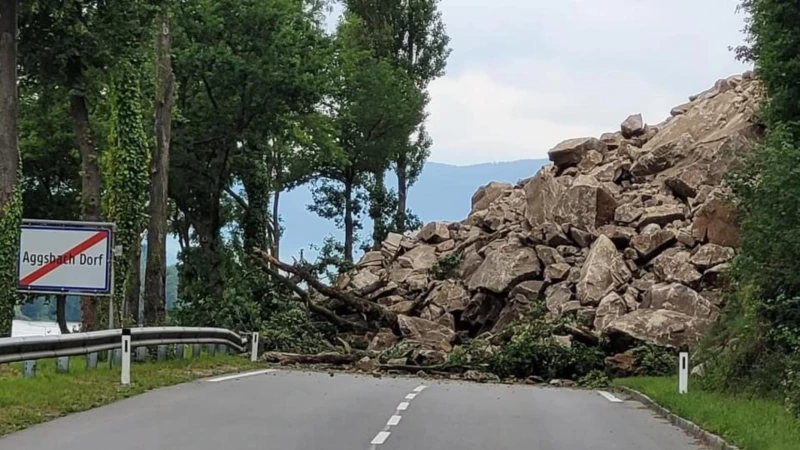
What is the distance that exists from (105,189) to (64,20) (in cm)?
522

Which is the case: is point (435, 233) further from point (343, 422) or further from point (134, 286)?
point (343, 422)

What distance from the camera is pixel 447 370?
3075 cm

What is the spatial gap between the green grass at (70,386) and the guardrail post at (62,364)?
0.43 ft

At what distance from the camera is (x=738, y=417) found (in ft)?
50.5

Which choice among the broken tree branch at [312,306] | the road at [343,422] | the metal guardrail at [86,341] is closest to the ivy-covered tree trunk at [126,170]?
the metal guardrail at [86,341]

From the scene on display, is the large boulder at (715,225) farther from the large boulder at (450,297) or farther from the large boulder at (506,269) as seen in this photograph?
the large boulder at (450,297)

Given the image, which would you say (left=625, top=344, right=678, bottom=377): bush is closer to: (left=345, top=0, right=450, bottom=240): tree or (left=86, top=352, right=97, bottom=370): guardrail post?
(left=86, top=352, right=97, bottom=370): guardrail post

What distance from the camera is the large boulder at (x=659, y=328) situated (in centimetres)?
2991

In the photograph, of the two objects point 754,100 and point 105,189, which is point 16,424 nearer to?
point 105,189

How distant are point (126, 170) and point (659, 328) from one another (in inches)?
575

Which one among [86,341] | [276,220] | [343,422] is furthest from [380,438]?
[276,220]

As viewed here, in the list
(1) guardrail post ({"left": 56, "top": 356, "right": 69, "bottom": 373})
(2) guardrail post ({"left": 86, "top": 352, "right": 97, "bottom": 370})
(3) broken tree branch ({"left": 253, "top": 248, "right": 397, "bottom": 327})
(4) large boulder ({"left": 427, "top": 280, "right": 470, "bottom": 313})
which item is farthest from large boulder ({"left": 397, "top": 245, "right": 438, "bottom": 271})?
(1) guardrail post ({"left": 56, "top": 356, "right": 69, "bottom": 373})

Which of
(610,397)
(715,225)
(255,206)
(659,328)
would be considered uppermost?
(255,206)

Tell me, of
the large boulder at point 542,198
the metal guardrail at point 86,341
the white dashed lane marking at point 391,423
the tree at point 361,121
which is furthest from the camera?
the tree at point 361,121
